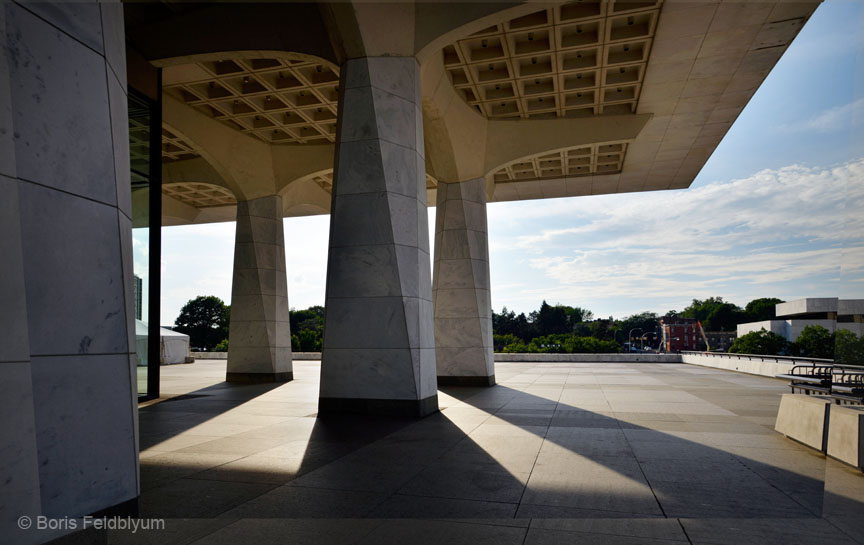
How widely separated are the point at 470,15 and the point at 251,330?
1535 centimetres

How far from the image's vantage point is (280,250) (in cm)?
2388

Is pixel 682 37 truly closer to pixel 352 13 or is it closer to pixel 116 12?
pixel 352 13

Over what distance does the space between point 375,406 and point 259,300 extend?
12.4 metres

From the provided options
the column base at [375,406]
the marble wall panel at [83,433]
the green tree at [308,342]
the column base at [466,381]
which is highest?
the marble wall panel at [83,433]

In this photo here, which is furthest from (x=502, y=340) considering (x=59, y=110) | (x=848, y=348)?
(x=59, y=110)

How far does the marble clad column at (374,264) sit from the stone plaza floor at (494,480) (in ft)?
2.79

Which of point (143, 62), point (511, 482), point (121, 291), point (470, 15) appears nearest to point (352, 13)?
point (470, 15)

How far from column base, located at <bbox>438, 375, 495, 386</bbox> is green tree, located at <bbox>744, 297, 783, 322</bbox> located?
118113mm

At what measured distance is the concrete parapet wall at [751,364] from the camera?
22.6 meters

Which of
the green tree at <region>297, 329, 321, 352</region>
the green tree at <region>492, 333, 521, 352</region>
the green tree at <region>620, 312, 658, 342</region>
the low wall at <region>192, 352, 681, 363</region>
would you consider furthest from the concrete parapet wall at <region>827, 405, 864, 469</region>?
the green tree at <region>620, 312, 658, 342</region>

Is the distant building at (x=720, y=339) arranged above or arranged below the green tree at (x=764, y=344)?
below

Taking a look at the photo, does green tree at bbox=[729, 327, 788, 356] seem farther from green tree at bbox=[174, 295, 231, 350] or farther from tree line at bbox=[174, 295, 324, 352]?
green tree at bbox=[174, 295, 231, 350]

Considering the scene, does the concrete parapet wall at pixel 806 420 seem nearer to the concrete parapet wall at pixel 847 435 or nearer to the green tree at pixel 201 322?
the concrete parapet wall at pixel 847 435

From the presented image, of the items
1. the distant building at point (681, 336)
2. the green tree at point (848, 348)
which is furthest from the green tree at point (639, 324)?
the green tree at point (848, 348)
